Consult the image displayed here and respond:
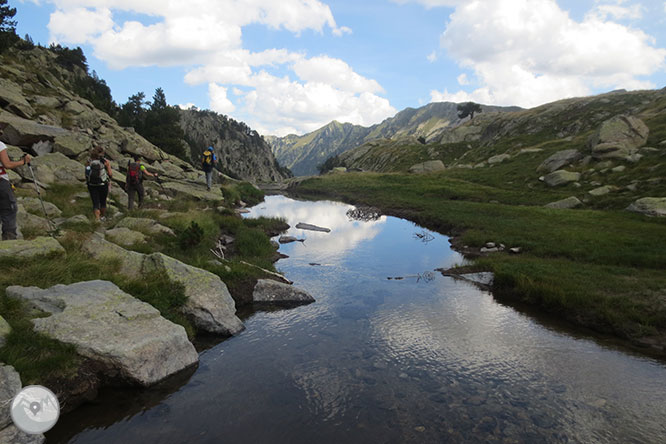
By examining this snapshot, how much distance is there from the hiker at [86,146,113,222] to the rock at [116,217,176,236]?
1.16m

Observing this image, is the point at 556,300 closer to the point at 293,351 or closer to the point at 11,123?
the point at 293,351

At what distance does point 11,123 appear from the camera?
23766mm

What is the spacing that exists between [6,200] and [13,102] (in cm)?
2526

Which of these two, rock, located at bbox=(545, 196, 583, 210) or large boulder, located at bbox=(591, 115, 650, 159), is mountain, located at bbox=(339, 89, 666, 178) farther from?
rock, located at bbox=(545, 196, 583, 210)

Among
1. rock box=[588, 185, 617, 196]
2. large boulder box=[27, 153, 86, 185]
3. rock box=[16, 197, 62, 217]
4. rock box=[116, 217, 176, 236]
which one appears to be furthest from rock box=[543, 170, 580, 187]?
large boulder box=[27, 153, 86, 185]

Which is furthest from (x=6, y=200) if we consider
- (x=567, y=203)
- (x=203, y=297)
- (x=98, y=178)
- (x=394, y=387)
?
(x=567, y=203)

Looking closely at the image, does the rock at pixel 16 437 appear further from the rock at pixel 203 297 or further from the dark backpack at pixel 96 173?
the dark backpack at pixel 96 173

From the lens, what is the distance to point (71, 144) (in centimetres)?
2766

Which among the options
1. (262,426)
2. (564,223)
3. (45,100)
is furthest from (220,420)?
(45,100)

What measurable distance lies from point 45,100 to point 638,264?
50628 mm

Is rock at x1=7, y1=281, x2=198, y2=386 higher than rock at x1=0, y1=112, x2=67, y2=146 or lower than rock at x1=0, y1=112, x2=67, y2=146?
lower

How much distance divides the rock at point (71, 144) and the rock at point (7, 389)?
26125 mm

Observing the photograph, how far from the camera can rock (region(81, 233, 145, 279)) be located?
12.1m

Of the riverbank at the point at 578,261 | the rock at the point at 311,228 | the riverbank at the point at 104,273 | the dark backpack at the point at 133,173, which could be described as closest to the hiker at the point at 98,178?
the riverbank at the point at 104,273
